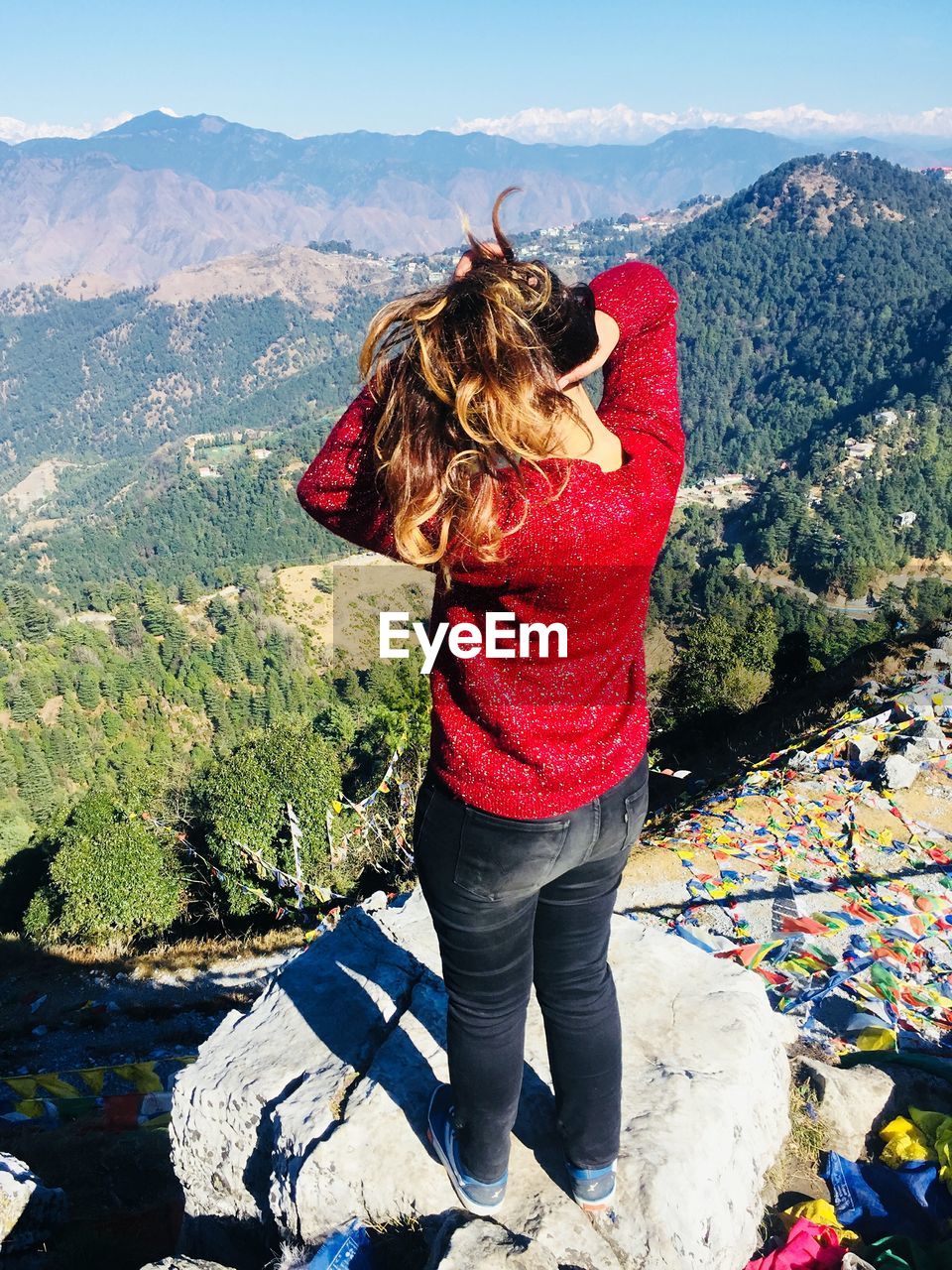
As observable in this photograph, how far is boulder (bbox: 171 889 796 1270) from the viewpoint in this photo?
207 cm

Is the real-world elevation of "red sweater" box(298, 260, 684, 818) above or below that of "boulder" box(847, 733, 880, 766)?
above

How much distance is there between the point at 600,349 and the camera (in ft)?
4.06

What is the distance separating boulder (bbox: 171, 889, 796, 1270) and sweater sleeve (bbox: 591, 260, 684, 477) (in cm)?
185

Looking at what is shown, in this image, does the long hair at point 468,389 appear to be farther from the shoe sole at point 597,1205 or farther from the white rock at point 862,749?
the white rock at point 862,749

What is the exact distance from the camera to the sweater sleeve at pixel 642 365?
136 centimetres

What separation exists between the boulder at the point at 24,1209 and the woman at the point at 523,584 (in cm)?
177

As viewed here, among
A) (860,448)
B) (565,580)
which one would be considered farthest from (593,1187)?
(860,448)

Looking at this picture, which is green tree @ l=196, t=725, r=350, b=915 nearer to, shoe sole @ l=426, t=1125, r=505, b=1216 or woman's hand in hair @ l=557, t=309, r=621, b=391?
shoe sole @ l=426, t=1125, r=505, b=1216

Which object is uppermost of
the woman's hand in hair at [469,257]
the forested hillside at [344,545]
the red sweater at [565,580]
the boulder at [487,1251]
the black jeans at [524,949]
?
the woman's hand in hair at [469,257]

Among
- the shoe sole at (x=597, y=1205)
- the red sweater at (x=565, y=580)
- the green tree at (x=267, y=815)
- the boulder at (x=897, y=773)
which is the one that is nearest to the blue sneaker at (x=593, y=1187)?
the shoe sole at (x=597, y=1205)

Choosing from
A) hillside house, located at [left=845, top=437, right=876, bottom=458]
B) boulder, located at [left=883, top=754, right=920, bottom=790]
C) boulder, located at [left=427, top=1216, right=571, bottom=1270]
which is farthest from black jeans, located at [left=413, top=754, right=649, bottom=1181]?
hillside house, located at [left=845, top=437, right=876, bottom=458]

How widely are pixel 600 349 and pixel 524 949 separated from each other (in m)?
1.17

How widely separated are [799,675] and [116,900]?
13553mm

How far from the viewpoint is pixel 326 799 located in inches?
564
